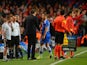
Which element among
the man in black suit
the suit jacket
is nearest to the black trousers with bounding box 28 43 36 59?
the man in black suit

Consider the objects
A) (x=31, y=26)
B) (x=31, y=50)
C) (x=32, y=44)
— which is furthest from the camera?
(x=31, y=50)

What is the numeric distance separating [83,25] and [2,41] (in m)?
9.53

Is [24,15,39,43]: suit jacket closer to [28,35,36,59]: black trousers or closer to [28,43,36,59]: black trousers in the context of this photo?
[28,35,36,59]: black trousers

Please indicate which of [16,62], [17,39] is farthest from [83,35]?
[16,62]

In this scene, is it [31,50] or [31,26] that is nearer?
[31,26]

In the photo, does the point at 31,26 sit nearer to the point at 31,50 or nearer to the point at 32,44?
the point at 32,44

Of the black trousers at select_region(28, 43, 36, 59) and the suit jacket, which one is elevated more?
the suit jacket

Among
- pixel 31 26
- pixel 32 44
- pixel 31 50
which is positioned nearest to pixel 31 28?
pixel 31 26

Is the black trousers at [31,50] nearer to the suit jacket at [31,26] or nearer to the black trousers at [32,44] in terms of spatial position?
the black trousers at [32,44]

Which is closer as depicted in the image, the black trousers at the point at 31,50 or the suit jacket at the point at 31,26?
the black trousers at the point at 31,50

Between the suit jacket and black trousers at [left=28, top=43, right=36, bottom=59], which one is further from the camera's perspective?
the suit jacket

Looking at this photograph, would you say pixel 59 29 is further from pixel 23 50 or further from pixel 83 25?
pixel 83 25

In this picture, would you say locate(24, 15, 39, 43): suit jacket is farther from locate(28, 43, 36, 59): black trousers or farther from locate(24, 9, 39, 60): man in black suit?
locate(28, 43, 36, 59): black trousers

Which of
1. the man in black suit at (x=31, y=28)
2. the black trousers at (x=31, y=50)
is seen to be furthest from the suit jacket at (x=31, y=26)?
the black trousers at (x=31, y=50)
